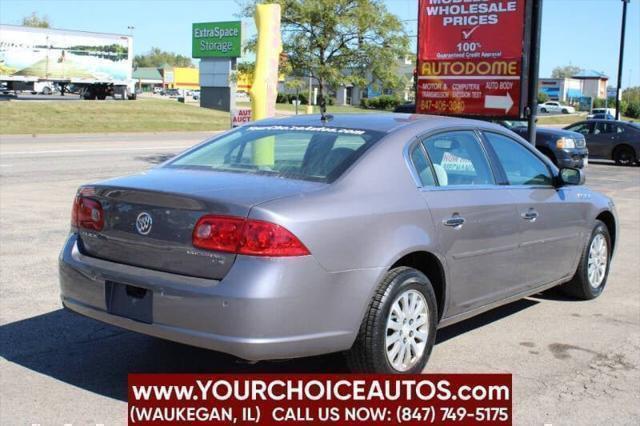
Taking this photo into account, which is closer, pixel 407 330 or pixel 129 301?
pixel 129 301

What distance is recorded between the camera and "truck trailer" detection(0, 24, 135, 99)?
48.9m

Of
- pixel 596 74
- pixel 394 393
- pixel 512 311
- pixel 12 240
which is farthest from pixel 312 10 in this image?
pixel 596 74

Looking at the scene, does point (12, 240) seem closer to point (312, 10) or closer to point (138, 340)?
point (138, 340)

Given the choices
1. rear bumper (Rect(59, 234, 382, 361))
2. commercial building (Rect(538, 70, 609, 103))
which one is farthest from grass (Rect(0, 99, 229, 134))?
commercial building (Rect(538, 70, 609, 103))

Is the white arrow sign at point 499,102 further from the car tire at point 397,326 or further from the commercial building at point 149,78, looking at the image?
the commercial building at point 149,78

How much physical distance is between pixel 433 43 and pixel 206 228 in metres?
11.8

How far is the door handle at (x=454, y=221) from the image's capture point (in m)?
4.77

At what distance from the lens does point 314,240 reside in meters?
3.95

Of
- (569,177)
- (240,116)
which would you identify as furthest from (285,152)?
(240,116)

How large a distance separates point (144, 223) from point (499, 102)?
10.9m

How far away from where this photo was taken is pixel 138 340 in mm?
5324

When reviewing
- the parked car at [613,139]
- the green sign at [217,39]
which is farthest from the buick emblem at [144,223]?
the green sign at [217,39]

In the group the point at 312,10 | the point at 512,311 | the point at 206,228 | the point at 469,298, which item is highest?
the point at 312,10

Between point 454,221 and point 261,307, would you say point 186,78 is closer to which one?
point 454,221
